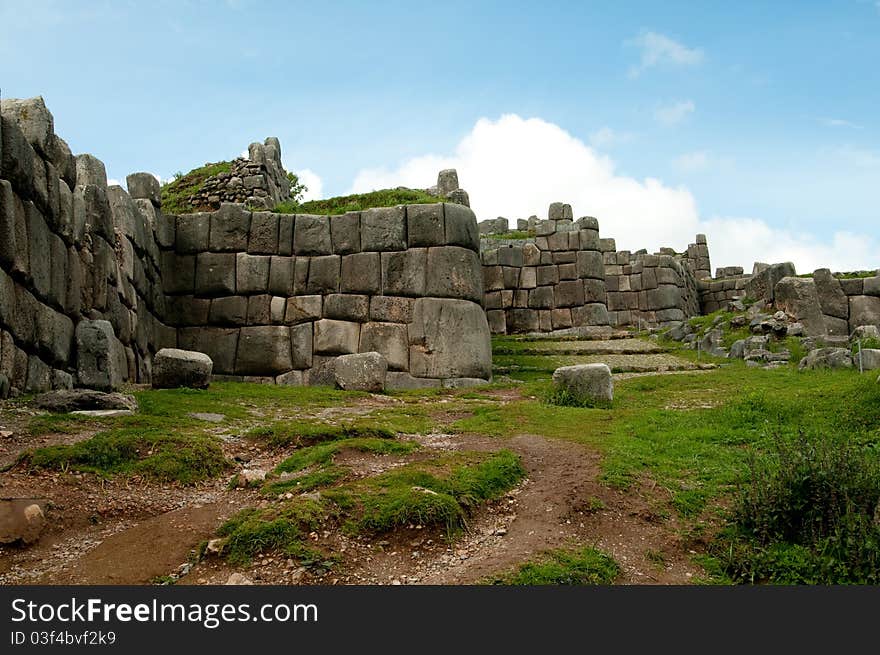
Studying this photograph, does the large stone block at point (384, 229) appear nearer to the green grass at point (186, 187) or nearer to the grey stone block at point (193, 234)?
the grey stone block at point (193, 234)

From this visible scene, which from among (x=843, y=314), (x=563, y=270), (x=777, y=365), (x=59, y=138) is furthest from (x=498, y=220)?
(x=59, y=138)

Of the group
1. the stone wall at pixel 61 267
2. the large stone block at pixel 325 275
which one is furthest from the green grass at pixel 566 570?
the large stone block at pixel 325 275

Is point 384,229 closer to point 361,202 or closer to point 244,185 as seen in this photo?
point 361,202

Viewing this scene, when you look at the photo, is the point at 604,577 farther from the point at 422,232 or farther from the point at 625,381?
the point at 422,232

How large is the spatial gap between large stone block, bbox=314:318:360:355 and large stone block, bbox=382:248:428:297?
114 centimetres

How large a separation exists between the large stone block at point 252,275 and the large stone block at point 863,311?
1591 cm

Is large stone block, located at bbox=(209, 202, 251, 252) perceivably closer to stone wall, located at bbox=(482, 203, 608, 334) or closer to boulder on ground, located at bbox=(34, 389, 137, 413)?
boulder on ground, located at bbox=(34, 389, 137, 413)

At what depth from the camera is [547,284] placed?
28.9 metres

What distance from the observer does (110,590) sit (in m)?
5.36

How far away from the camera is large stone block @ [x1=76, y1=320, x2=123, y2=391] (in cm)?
1282

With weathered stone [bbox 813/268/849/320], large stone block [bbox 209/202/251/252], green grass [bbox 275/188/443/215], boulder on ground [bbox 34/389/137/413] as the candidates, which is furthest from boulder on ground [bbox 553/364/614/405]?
weathered stone [bbox 813/268/849/320]

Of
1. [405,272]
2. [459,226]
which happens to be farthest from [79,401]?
[459,226]

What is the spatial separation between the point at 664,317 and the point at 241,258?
20.5 meters

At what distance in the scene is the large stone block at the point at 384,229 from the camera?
61.5 feet
